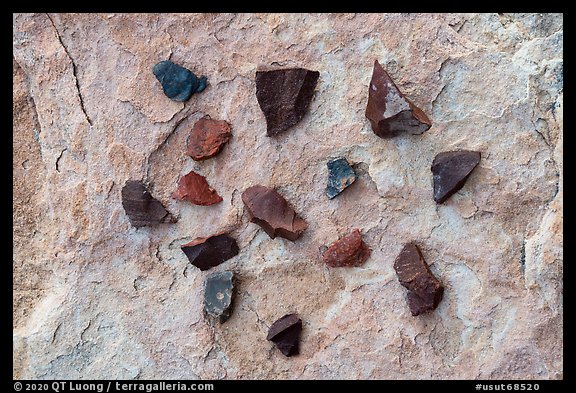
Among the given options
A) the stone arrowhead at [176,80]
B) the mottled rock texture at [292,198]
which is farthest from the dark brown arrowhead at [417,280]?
the stone arrowhead at [176,80]

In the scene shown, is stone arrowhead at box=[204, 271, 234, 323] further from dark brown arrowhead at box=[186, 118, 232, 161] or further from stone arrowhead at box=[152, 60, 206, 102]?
stone arrowhead at box=[152, 60, 206, 102]

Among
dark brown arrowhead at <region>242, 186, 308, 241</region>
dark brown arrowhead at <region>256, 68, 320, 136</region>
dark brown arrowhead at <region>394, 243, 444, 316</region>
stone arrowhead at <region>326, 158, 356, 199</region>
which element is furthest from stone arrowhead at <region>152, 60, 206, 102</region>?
dark brown arrowhead at <region>394, 243, 444, 316</region>

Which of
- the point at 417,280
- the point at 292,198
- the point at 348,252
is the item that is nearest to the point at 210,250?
the point at 292,198

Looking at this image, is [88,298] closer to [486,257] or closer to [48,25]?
[48,25]

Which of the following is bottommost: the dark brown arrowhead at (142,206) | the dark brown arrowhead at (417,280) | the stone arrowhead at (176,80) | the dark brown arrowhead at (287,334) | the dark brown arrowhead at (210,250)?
the dark brown arrowhead at (287,334)

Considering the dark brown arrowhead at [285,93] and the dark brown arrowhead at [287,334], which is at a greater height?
the dark brown arrowhead at [285,93]

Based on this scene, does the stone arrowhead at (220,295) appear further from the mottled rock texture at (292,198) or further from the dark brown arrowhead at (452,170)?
the dark brown arrowhead at (452,170)
